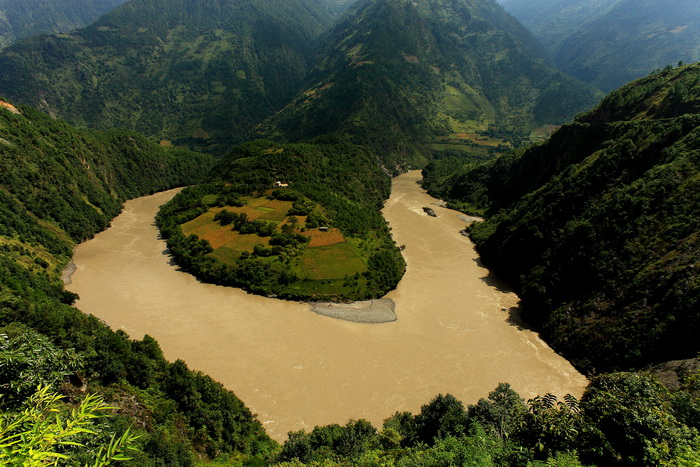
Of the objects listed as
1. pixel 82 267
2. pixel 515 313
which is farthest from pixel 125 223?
pixel 515 313

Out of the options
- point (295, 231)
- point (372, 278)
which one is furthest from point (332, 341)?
point (295, 231)

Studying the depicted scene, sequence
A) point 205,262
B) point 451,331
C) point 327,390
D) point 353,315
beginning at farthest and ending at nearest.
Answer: point 205,262
point 353,315
point 451,331
point 327,390

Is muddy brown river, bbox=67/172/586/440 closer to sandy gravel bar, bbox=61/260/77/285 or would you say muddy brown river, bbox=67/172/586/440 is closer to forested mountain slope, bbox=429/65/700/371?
sandy gravel bar, bbox=61/260/77/285

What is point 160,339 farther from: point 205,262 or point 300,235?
point 300,235

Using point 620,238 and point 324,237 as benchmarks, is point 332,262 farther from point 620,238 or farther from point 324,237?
point 620,238

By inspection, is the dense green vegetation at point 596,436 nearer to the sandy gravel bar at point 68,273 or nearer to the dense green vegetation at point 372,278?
the dense green vegetation at point 372,278

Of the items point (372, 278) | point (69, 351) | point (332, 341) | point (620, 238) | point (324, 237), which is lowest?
point (332, 341)
